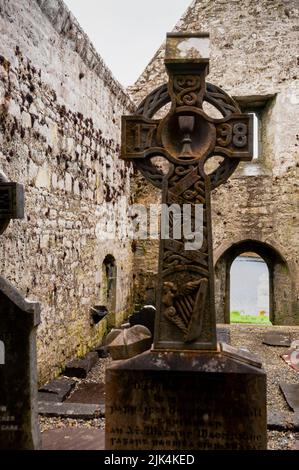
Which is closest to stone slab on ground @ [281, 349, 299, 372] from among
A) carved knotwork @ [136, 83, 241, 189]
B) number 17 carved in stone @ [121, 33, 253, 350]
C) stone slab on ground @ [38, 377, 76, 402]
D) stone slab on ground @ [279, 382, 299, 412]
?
stone slab on ground @ [279, 382, 299, 412]

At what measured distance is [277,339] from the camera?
8.38m

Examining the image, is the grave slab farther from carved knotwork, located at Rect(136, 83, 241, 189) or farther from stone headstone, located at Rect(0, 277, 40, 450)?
stone headstone, located at Rect(0, 277, 40, 450)

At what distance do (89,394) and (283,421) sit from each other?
7.10ft

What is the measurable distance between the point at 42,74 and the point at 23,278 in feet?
8.03

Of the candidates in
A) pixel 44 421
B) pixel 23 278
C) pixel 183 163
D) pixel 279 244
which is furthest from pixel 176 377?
pixel 279 244

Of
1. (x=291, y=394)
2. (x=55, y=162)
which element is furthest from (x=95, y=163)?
(x=291, y=394)

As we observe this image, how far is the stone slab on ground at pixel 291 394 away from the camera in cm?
480

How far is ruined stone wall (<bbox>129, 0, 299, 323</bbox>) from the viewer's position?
33.6 ft

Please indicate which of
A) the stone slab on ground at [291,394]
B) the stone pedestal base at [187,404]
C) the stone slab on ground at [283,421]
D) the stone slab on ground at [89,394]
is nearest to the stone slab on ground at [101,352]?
the stone slab on ground at [89,394]

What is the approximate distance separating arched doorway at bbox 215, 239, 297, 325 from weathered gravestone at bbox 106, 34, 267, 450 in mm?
7520

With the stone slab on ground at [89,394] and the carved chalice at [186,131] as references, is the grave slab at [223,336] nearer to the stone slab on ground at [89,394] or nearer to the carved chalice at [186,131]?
the stone slab on ground at [89,394]

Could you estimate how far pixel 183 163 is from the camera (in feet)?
10.0

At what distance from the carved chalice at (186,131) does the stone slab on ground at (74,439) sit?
222 cm
